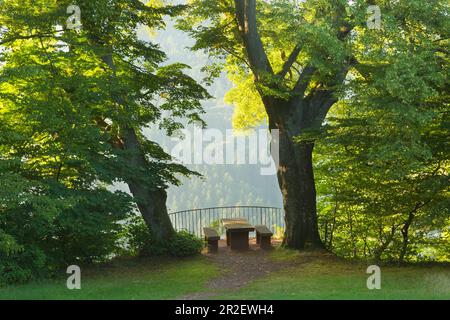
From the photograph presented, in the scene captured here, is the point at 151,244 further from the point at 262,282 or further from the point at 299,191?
the point at 262,282

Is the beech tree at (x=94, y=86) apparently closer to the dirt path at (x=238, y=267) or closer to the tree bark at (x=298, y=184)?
the dirt path at (x=238, y=267)

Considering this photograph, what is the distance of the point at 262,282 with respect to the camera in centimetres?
1042

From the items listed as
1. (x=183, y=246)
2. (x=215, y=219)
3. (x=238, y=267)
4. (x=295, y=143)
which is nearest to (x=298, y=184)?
(x=295, y=143)

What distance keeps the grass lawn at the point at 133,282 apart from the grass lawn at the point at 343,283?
136cm

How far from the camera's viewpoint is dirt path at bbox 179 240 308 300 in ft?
32.7

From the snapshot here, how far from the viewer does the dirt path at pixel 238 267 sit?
996 centimetres

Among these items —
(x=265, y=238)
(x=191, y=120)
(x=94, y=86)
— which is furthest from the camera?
(x=265, y=238)

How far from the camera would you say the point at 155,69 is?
15.7 meters

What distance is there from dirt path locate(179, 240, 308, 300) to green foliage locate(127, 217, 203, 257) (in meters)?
0.71

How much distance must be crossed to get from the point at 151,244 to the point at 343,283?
6462 mm

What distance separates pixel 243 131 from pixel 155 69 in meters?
8.21

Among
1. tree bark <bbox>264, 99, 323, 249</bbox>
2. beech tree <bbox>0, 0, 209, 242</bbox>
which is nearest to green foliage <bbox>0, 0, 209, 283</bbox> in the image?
beech tree <bbox>0, 0, 209, 242</bbox>
